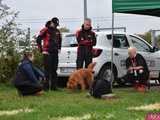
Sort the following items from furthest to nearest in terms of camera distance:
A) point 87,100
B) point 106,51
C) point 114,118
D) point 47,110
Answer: point 106,51
point 87,100
point 47,110
point 114,118

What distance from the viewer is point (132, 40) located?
1755 centimetres

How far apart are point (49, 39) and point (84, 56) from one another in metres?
1.07

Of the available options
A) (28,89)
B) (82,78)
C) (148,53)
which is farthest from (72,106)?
(148,53)

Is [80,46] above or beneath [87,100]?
above

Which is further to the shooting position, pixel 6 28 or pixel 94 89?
pixel 6 28

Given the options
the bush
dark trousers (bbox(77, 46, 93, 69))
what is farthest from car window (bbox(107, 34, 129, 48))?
the bush

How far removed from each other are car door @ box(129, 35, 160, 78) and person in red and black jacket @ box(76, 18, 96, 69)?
2406 mm

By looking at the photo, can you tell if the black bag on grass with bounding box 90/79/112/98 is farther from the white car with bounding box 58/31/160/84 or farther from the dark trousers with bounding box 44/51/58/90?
the white car with bounding box 58/31/160/84

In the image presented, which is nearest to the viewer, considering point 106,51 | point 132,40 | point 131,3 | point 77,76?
point 131,3

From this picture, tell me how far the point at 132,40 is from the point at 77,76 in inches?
139

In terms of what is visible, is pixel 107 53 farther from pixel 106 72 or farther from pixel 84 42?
pixel 84 42

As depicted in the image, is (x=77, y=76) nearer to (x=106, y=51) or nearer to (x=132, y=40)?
(x=106, y=51)

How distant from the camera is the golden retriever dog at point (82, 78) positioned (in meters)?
14.5

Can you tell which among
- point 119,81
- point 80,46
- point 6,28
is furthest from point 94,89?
point 6,28
